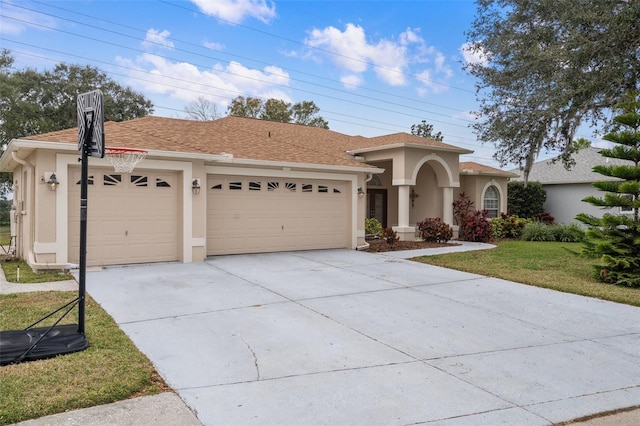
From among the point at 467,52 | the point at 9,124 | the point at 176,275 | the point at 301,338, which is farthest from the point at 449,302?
the point at 9,124

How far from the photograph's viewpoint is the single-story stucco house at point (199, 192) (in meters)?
10.1

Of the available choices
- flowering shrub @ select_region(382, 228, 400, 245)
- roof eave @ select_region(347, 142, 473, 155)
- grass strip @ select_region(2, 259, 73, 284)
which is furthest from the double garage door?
roof eave @ select_region(347, 142, 473, 155)

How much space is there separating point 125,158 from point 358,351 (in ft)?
24.1

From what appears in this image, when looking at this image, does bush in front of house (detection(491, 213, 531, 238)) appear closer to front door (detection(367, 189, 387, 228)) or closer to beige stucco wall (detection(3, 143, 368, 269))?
front door (detection(367, 189, 387, 228))

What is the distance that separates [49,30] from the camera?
2069 centimetres

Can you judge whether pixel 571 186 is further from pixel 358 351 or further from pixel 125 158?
pixel 358 351

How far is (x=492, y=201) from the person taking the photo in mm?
22031

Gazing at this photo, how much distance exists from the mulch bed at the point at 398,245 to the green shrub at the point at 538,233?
191 inches

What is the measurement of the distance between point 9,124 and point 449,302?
29.2m

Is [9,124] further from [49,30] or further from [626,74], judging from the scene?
[626,74]

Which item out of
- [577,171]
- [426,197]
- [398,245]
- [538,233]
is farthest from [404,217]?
[577,171]

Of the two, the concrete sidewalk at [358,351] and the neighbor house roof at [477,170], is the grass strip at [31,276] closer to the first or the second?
the concrete sidewalk at [358,351]

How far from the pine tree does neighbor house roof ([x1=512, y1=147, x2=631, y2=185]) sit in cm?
1424

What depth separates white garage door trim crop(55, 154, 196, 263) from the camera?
9930 millimetres
